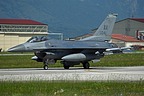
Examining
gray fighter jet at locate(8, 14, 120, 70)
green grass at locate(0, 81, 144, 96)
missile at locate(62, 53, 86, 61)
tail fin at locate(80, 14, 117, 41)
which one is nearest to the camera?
green grass at locate(0, 81, 144, 96)

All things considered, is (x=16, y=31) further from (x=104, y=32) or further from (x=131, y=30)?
(x=104, y=32)

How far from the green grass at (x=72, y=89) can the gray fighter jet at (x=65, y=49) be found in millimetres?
15623

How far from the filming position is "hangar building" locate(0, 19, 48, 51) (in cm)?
12862

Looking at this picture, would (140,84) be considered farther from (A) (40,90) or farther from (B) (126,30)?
(B) (126,30)

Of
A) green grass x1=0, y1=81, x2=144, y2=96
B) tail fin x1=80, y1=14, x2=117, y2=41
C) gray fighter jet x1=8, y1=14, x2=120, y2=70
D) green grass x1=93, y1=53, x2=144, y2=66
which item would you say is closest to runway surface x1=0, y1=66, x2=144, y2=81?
green grass x1=0, y1=81, x2=144, y2=96

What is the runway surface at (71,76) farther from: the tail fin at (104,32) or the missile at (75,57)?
the tail fin at (104,32)

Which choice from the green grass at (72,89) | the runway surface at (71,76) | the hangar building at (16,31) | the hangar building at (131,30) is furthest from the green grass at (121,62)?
the hangar building at (131,30)

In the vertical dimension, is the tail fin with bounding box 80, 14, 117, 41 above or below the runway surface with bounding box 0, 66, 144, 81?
above

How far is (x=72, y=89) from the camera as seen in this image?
18656 millimetres

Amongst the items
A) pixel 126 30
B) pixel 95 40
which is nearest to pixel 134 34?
pixel 126 30

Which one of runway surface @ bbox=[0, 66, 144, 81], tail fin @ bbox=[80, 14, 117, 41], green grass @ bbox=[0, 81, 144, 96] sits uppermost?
tail fin @ bbox=[80, 14, 117, 41]

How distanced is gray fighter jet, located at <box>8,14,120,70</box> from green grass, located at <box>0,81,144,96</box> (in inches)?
615

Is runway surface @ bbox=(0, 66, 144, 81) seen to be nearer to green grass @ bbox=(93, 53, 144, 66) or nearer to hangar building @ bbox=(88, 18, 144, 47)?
→ green grass @ bbox=(93, 53, 144, 66)

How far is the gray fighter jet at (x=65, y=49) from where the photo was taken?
36312mm
